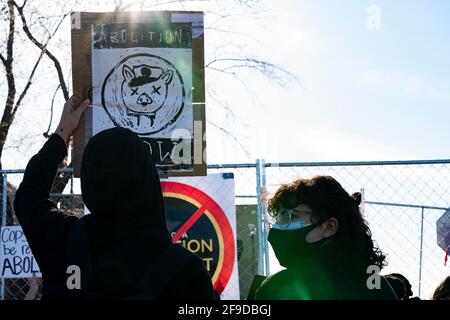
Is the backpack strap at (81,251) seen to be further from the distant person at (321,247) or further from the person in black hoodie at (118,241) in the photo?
the distant person at (321,247)

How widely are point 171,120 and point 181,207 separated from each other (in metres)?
1.82

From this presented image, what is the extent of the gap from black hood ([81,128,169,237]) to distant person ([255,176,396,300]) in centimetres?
75

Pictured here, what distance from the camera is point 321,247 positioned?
316cm

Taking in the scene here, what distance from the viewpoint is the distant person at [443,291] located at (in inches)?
152

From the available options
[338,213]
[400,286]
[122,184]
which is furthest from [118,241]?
[400,286]

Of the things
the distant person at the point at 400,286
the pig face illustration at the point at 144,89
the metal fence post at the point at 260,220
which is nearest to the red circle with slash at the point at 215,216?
the metal fence post at the point at 260,220

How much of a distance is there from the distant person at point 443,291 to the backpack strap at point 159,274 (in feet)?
6.45

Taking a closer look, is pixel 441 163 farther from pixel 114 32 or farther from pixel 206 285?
pixel 206 285

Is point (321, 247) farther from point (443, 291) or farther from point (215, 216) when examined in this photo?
point (215, 216)

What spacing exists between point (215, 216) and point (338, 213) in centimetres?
274

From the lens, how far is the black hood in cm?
249

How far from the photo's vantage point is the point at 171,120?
4117 mm

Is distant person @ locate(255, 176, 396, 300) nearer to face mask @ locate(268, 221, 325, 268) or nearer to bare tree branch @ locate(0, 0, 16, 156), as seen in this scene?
face mask @ locate(268, 221, 325, 268)
